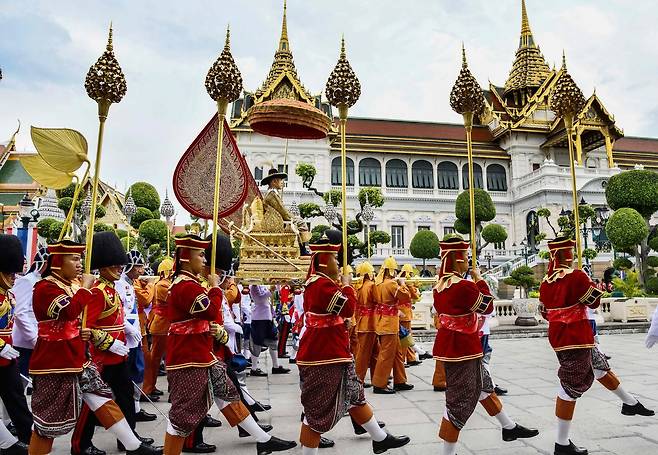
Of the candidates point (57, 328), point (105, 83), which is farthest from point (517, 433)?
point (105, 83)

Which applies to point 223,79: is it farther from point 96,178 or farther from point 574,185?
point 574,185

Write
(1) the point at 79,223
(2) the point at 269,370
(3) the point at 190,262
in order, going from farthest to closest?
(1) the point at 79,223
(2) the point at 269,370
(3) the point at 190,262

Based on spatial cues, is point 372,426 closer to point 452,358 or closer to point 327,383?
point 327,383

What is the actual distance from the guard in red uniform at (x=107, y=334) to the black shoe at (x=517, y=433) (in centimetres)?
307

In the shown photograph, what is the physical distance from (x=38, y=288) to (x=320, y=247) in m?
2.12

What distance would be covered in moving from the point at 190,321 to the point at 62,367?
0.93 m

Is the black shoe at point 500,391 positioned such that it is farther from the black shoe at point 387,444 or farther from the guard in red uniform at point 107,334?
the guard in red uniform at point 107,334

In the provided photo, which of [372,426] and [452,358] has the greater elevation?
[452,358]

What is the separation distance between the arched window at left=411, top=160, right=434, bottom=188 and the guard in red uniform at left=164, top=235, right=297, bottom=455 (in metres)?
36.2

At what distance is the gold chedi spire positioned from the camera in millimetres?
43406

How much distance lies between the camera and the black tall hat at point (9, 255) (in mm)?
4074

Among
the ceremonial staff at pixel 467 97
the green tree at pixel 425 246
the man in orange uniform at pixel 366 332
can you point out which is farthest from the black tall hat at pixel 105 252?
the green tree at pixel 425 246

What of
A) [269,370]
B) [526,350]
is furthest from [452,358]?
[526,350]

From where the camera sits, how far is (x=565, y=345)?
422 centimetres
